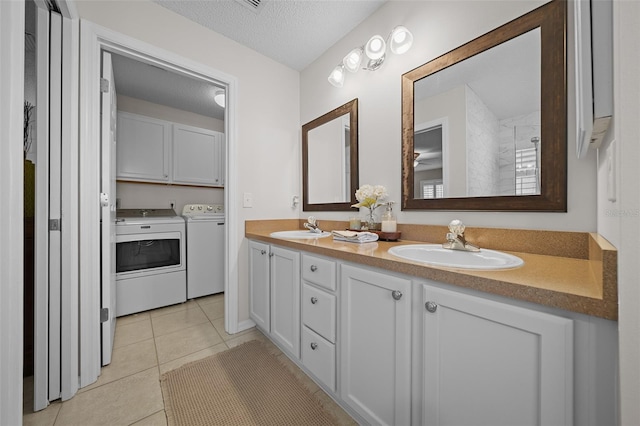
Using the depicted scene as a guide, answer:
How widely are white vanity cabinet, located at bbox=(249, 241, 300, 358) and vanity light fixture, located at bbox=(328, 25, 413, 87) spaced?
1.37 meters

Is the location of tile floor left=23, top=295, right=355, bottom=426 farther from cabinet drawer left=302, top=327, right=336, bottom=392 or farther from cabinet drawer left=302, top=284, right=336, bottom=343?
cabinet drawer left=302, top=284, right=336, bottom=343

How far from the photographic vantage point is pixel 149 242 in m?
2.48

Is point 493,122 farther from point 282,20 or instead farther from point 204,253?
point 204,253


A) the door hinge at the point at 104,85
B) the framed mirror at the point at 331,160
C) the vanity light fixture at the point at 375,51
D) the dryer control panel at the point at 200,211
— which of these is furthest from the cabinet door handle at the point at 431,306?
the dryer control panel at the point at 200,211

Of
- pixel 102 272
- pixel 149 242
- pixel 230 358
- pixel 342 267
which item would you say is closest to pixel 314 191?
pixel 342 267

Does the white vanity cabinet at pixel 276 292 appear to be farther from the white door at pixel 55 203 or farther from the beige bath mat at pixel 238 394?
the white door at pixel 55 203

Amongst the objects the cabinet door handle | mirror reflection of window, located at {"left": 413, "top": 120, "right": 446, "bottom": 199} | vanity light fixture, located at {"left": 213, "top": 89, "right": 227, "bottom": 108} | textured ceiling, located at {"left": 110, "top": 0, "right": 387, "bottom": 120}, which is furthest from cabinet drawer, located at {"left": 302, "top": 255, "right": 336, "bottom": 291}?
vanity light fixture, located at {"left": 213, "top": 89, "right": 227, "bottom": 108}

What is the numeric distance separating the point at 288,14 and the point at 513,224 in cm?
194

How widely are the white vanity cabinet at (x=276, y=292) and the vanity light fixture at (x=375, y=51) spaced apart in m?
1.37

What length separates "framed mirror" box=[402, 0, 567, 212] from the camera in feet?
3.31

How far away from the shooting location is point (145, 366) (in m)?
1.56

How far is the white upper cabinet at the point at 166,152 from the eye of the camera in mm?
2699

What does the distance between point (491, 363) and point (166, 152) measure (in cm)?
346

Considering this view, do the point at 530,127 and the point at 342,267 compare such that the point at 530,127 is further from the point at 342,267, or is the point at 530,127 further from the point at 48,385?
the point at 48,385
